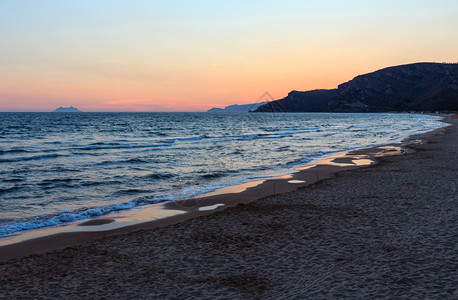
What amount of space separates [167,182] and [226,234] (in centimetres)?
1018

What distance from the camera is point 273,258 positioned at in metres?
8.10

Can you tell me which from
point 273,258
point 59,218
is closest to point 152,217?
point 59,218

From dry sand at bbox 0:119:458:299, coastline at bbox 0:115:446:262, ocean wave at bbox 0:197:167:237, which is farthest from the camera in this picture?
ocean wave at bbox 0:197:167:237

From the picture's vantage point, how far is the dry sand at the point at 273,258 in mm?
6555

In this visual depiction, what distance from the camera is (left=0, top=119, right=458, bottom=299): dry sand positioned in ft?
21.5

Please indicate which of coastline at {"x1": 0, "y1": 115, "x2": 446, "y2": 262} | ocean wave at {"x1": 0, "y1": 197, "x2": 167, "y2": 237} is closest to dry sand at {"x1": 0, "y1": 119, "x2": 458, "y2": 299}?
coastline at {"x1": 0, "y1": 115, "x2": 446, "y2": 262}

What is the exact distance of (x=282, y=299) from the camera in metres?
6.18

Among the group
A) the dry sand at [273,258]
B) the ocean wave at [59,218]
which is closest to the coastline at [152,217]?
the ocean wave at [59,218]

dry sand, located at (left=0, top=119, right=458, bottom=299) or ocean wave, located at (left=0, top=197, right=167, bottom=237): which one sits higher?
dry sand, located at (left=0, top=119, right=458, bottom=299)

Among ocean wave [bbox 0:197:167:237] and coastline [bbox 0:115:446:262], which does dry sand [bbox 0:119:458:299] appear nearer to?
coastline [bbox 0:115:446:262]

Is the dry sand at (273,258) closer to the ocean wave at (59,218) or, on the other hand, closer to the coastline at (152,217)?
the coastline at (152,217)

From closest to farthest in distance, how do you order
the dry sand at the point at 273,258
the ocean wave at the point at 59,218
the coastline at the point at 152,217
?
the dry sand at the point at 273,258 < the coastline at the point at 152,217 < the ocean wave at the point at 59,218

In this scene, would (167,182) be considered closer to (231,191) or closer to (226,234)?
(231,191)

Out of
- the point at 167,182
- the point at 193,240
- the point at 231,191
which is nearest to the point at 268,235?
the point at 193,240
